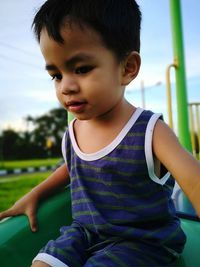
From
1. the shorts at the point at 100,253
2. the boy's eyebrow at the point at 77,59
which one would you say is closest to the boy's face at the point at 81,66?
the boy's eyebrow at the point at 77,59

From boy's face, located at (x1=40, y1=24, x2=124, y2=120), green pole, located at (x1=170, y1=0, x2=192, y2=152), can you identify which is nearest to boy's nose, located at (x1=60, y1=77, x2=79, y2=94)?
boy's face, located at (x1=40, y1=24, x2=124, y2=120)

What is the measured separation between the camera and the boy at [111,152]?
65 centimetres

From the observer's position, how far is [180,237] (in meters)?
0.73

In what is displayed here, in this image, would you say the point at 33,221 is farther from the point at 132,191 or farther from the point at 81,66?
the point at 81,66

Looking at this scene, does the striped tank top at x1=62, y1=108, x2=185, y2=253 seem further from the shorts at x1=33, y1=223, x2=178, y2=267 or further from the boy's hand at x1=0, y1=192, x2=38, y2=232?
the boy's hand at x1=0, y1=192, x2=38, y2=232

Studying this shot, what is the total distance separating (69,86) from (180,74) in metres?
1.05

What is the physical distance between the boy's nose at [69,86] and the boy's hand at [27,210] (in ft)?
1.26

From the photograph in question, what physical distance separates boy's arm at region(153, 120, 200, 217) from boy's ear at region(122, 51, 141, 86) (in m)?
0.13

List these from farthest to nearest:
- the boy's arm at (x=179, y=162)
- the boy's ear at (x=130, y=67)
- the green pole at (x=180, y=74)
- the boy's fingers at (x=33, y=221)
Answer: the green pole at (x=180, y=74) < the boy's fingers at (x=33, y=221) < the boy's ear at (x=130, y=67) < the boy's arm at (x=179, y=162)

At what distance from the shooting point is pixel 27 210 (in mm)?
900

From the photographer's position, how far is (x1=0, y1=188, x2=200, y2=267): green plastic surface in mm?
808

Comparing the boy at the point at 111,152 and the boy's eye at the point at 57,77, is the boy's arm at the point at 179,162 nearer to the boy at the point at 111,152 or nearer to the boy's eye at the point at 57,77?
the boy at the point at 111,152

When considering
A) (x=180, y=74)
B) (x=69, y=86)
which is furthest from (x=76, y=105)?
(x=180, y=74)

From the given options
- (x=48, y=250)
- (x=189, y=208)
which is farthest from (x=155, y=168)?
(x=189, y=208)
